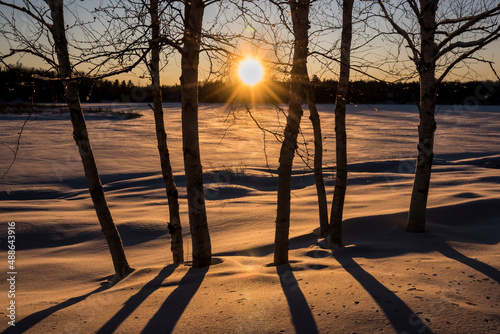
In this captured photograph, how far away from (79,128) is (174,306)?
2.40 m

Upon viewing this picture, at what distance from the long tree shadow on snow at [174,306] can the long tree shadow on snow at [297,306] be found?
876mm

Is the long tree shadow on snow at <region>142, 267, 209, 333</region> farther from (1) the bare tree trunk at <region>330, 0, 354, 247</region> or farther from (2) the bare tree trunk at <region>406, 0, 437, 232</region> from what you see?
(2) the bare tree trunk at <region>406, 0, 437, 232</region>

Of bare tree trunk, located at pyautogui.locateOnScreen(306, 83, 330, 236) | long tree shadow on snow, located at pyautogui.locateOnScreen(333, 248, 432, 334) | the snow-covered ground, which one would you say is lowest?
the snow-covered ground

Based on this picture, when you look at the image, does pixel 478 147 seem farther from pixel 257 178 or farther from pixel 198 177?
pixel 198 177

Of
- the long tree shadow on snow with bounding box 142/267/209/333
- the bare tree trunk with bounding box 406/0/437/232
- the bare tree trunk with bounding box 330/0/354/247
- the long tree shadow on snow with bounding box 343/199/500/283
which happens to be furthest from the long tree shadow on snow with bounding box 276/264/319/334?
the bare tree trunk with bounding box 406/0/437/232

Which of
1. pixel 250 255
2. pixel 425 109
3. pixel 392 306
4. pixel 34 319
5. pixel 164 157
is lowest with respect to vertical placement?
pixel 250 255

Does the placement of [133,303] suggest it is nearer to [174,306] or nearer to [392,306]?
[174,306]

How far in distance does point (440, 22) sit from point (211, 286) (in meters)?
4.62

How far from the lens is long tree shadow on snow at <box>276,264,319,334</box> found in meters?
2.64

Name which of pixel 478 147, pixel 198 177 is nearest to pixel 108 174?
pixel 198 177

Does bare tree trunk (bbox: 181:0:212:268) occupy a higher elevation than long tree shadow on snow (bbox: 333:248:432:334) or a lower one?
higher

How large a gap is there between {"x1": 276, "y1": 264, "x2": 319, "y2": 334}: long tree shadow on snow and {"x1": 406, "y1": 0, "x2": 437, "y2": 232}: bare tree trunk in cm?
256

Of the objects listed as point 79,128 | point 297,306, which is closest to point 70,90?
point 79,128

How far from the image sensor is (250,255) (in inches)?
240
